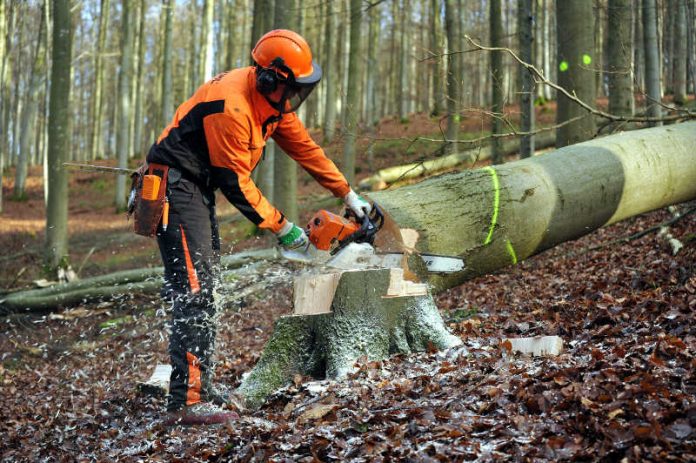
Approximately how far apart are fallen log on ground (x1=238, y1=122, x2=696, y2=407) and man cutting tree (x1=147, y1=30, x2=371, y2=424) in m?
0.39

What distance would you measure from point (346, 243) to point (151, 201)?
1.28m

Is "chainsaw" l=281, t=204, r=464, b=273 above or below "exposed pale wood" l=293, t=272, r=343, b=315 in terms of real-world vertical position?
above

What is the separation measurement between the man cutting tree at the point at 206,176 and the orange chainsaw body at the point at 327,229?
8.3 inches

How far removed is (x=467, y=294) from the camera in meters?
6.73

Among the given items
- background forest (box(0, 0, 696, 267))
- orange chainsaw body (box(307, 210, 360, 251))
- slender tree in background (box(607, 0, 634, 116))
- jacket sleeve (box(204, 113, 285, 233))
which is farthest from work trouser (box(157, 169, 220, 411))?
slender tree in background (box(607, 0, 634, 116))

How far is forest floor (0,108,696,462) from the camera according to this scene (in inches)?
104

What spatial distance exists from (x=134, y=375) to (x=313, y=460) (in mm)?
3723

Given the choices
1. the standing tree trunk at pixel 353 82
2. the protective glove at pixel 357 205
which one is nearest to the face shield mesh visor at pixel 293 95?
the protective glove at pixel 357 205

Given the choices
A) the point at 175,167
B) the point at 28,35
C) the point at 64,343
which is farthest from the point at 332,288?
the point at 28,35

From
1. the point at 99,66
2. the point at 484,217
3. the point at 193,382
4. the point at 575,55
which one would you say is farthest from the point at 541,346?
the point at 99,66

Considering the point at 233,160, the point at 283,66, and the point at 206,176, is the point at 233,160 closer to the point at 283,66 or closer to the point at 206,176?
the point at 206,176

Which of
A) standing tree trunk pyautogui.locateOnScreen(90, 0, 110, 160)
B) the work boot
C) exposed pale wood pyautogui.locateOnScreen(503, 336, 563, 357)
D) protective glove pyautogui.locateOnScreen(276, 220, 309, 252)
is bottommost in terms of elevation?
the work boot

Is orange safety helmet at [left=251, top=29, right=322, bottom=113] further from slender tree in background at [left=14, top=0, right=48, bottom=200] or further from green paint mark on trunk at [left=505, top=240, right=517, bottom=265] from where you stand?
slender tree in background at [left=14, top=0, right=48, bottom=200]

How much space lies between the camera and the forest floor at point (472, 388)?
2.65 meters
